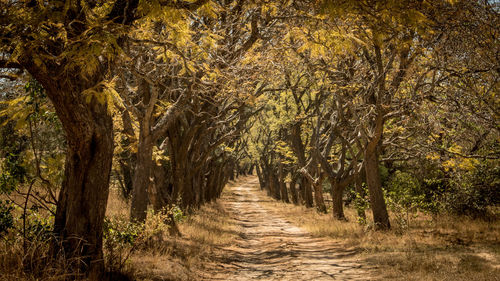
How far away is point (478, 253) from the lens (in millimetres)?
7695

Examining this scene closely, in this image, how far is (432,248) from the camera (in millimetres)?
8562

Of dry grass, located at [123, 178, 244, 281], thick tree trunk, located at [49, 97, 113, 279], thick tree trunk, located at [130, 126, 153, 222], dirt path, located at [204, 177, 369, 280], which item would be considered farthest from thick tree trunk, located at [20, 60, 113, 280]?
thick tree trunk, located at [130, 126, 153, 222]

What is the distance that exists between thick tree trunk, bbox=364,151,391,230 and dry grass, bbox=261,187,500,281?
40cm

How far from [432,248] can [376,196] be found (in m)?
3.13

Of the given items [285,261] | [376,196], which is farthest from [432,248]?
[285,261]

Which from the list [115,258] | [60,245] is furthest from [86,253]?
[115,258]

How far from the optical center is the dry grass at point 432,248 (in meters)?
6.50

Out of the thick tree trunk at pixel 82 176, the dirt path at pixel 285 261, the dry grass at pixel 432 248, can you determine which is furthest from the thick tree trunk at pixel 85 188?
the dry grass at pixel 432 248

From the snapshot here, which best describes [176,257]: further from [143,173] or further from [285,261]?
[285,261]

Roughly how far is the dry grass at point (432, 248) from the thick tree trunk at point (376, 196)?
398 millimetres

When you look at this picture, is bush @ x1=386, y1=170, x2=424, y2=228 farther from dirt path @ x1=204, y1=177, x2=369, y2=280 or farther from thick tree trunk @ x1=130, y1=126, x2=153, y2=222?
thick tree trunk @ x1=130, y1=126, x2=153, y2=222

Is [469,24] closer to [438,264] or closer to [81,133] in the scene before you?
[438,264]

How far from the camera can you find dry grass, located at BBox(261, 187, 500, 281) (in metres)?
6.50

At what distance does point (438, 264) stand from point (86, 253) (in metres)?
6.37
